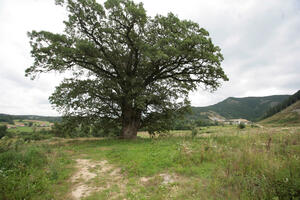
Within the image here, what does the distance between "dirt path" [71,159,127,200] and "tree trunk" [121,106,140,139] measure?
337 inches

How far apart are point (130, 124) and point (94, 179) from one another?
10676 mm

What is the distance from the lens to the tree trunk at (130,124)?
51.9 feet

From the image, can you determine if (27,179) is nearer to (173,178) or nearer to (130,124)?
(173,178)

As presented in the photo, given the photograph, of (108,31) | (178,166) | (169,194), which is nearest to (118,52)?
(108,31)

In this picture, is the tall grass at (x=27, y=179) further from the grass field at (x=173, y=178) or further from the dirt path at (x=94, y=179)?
the dirt path at (x=94, y=179)

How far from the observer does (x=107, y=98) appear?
1503 cm

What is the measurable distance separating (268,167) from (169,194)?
316cm

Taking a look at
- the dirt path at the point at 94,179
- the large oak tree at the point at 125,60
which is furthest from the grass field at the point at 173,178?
the large oak tree at the point at 125,60

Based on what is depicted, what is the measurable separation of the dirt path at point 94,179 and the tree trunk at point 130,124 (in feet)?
28.0

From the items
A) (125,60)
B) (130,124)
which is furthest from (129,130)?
(125,60)

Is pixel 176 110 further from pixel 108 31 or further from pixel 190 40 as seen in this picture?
pixel 108 31

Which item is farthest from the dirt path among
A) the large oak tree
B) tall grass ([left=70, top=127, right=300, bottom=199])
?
the large oak tree

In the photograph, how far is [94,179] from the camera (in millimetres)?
5469

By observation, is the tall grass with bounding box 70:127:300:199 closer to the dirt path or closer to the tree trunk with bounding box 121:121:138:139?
the dirt path
